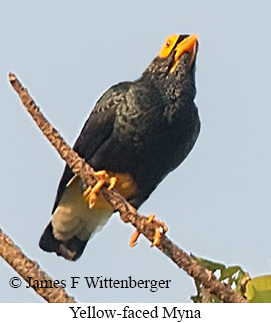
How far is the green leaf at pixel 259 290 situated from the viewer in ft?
10.4

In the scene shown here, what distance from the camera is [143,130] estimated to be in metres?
5.25

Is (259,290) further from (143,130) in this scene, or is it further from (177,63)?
(177,63)

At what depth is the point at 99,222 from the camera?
593cm

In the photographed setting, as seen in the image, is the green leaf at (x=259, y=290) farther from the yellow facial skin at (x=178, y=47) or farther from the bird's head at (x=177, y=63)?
the yellow facial skin at (x=178, y=47)

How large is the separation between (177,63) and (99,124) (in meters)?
0.72

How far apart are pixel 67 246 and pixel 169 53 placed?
166 cm

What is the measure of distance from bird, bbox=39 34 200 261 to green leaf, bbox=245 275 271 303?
2.13 metres

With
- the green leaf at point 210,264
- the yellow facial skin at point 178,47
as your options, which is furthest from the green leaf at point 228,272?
the yellow facial skin at point 178,47

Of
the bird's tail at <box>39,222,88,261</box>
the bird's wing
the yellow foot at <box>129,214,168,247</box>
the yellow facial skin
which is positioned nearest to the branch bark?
the yellow foot at <box>129,214,168,247</box>

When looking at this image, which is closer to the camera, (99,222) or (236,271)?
(236,271)

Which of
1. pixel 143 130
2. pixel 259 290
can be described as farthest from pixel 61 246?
pixel 259 290

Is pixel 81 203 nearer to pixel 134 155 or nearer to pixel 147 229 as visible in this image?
pixel 134 155

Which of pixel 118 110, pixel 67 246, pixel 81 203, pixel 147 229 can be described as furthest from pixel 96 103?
pixel 147 229

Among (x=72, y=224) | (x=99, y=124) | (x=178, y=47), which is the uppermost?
(x=178, y=47)
